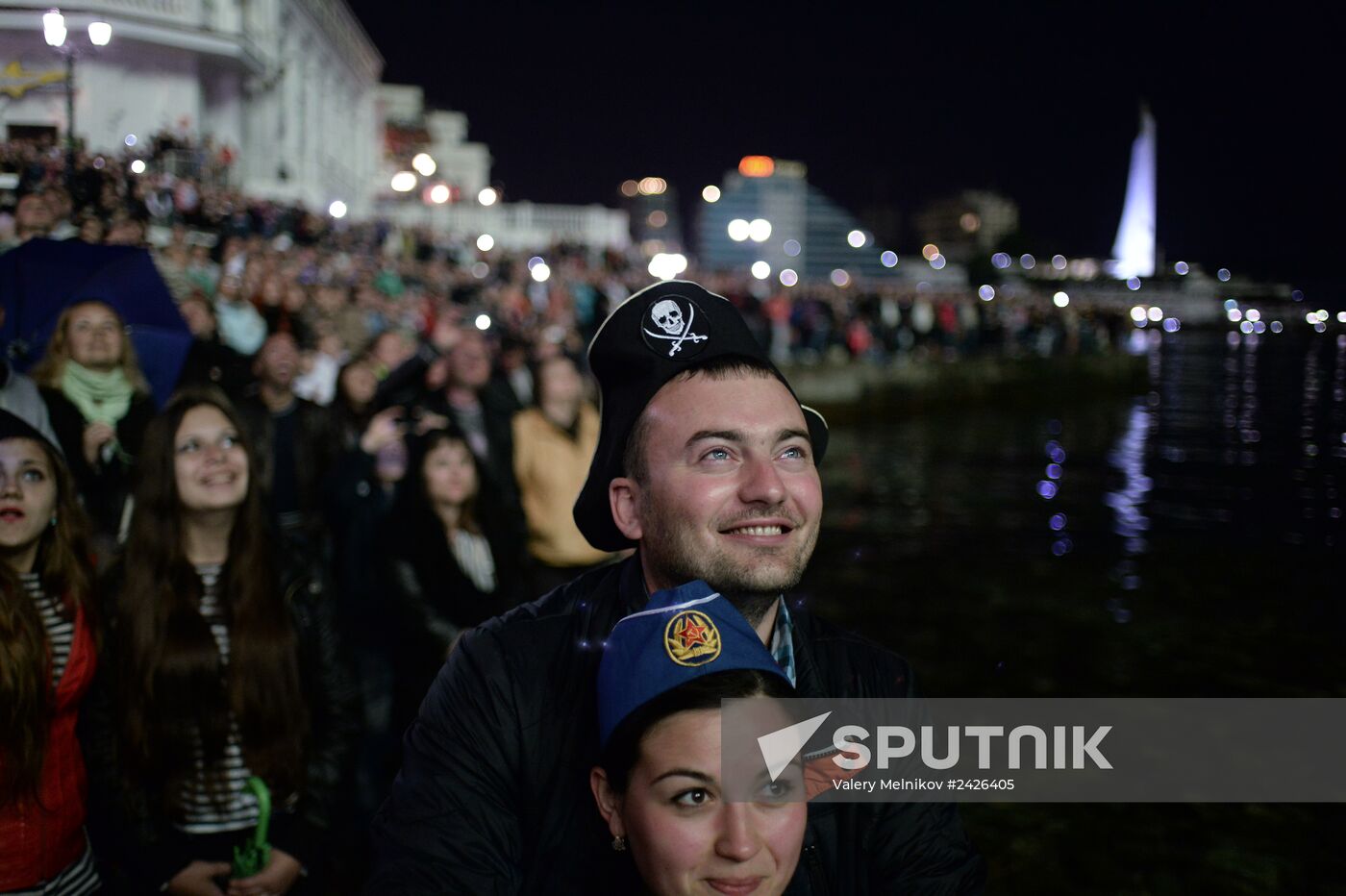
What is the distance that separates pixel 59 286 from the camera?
17.3 ft

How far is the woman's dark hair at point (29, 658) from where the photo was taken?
2.96 meters

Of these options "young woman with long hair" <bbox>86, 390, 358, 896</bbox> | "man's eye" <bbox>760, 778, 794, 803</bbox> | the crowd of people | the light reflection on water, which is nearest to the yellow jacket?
the crowd of people

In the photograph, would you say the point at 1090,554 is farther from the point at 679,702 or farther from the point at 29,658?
the point at 679,702

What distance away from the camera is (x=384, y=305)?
1395cm

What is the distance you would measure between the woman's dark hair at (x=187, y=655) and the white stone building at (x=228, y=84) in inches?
103

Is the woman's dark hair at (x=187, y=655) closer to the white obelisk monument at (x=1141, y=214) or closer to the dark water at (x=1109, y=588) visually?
the dark water at (x=1109, y=588)

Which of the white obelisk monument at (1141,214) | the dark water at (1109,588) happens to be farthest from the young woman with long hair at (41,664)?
the white obelisk monument at (1141,214)

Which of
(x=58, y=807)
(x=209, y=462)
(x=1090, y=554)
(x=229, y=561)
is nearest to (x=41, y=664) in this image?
(x=58, y=807)

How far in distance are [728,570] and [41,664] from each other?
217 centimetres

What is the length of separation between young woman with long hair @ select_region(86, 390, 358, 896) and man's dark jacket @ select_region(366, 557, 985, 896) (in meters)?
1.53

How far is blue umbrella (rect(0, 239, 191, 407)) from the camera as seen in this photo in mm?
5246

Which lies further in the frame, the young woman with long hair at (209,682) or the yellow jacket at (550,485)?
the yellow jacket at (550,485)

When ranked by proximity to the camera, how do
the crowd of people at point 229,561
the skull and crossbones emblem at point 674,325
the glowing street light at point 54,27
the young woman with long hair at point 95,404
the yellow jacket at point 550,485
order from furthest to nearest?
the yellow jacket at point 550,485
the young woman with long hair at point 95,404
the glowing street light at point 54,27
the crowd of people at point 229,561
the skull and crossbones emblem at point 674,325

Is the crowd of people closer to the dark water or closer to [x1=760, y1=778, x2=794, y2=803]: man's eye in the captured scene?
[x1=760, y1=778, x2=794, y2=803]: man's eye
